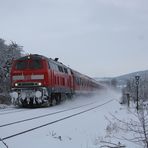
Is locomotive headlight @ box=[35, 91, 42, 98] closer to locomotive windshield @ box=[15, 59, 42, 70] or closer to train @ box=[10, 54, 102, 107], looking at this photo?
train @ box=[10, 54, 102, 107]

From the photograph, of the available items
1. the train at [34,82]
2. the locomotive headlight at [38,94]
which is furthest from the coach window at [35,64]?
the locomotive headlight at [38,94]

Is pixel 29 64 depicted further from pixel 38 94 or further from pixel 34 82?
pixel 38 94

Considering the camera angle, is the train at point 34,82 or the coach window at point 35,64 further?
the coach window at point 35,64

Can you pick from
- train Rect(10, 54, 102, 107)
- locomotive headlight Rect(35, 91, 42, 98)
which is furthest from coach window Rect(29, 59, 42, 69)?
locomotive headlight Rect(35, 91, 42, 98)

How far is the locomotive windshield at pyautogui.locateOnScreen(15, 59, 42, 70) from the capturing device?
27750 mm

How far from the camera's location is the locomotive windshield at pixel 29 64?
27.8m

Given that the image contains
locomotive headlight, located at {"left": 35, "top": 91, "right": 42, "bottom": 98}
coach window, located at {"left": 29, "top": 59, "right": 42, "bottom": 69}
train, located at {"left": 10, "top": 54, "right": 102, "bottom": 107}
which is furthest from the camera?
coach window, located at {"left": 29, "top": 59, "right": 42, "bottom": 69}

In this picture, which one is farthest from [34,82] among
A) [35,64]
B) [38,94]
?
[35,64]

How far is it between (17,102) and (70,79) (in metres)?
9.74

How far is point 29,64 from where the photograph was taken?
27906mm

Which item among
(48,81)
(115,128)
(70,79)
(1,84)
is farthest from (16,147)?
(1,84)

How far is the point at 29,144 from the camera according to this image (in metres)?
10.2

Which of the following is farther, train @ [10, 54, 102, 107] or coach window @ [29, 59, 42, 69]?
coach window @ [29, 59, 42, 69]

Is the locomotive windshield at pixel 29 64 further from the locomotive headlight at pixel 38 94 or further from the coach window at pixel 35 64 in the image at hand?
the locomotive headlight at pixel 38 94
